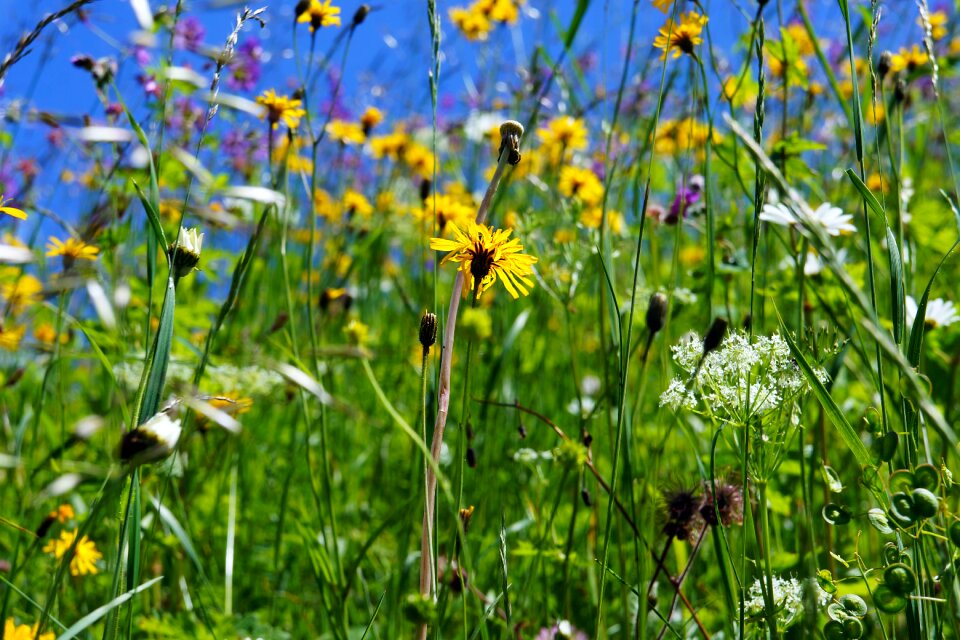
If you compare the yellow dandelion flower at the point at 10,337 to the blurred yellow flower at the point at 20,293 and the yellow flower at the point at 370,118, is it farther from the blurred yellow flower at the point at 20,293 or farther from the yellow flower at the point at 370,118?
the yellow flower at the point at 370,118

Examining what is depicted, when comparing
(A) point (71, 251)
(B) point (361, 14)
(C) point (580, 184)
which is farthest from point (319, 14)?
(C) point (580, 184)

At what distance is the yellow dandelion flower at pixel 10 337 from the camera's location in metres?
0.52

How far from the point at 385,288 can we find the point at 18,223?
4.79 ft

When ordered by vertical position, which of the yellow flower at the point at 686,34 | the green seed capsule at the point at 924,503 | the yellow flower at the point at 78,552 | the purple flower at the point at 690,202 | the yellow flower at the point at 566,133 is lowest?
the yellow flower at the point at 78,552

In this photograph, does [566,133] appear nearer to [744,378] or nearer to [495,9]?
[495,9]

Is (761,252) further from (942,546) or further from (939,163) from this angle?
(939,163)

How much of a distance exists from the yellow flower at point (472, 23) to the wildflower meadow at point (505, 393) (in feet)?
0.04

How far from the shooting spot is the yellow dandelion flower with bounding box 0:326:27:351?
0.52 metres

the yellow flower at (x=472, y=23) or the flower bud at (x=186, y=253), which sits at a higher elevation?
the yellow flower at (x=472, y=23)

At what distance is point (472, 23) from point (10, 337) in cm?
157

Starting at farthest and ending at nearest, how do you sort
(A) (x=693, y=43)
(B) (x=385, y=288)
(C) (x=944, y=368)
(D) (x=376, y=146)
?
1. (B) (x=385, y=288)
2. (D) (x=376, y=146)
3. (C) (x=944, y=368)
4. (A) (x=693, y=43)

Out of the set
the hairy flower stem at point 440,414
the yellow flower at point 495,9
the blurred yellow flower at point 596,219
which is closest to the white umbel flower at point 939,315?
the blurred yellow flower at point 596,219

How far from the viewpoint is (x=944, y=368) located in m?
1.58

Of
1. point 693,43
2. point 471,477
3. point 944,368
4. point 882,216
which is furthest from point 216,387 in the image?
point 944,368
